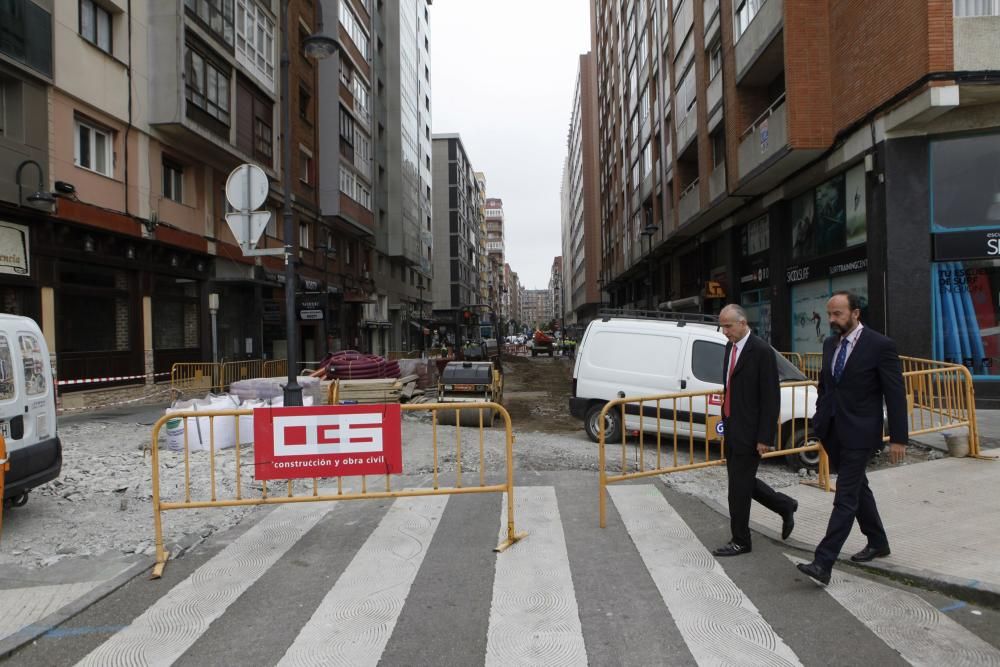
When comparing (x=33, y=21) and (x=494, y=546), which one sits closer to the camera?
(x=494, y=546)

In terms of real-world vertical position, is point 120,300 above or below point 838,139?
below

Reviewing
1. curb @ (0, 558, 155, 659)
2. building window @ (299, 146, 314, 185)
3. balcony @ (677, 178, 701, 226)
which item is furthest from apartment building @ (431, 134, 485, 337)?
curb @ (0, 558, 155, 659)

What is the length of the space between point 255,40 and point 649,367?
20.3 m

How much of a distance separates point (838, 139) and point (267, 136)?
1936cm

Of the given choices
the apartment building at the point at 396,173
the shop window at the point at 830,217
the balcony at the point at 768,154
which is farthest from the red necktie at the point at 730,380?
the apartment building at the point at 396,173

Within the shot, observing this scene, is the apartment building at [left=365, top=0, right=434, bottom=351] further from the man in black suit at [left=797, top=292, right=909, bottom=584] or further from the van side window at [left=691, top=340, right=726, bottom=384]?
the man in black suit at [left=797, top=292, right=909, bottom=584]

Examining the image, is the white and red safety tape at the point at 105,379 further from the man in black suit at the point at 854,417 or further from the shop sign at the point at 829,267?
the shop sign at the point at 829,267

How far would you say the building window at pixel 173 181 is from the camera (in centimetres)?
1772

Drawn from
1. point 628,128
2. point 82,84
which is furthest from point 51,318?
point 628,128

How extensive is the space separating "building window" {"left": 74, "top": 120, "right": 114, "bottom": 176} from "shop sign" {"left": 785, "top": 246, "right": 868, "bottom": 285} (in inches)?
717

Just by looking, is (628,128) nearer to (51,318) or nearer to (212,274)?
(212,274)

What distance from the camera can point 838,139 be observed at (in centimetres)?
1427

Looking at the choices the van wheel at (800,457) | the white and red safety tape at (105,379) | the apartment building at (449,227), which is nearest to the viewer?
the van wheel at (800,457)

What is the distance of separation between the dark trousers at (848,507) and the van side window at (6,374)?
6.56m
